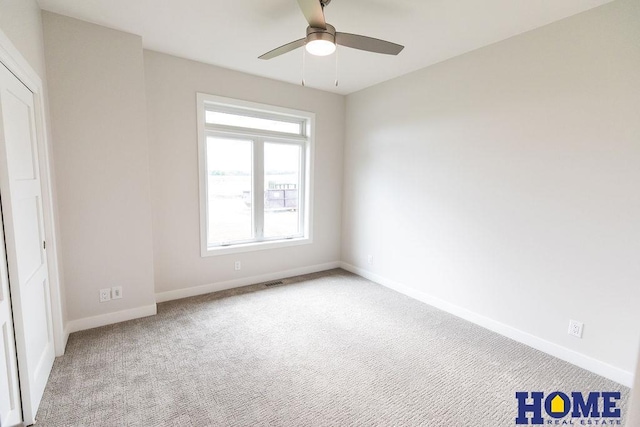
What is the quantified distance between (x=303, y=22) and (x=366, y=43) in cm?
72

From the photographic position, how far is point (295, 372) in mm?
2174

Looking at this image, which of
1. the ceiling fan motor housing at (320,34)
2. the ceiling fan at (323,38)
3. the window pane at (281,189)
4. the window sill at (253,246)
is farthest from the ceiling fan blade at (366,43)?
the window sill at (253,246)

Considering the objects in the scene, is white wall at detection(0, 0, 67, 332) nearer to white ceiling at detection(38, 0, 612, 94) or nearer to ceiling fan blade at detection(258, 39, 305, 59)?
white ceiling at detection(38, 0, 612, 94)

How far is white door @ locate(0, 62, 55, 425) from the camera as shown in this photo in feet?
5.06

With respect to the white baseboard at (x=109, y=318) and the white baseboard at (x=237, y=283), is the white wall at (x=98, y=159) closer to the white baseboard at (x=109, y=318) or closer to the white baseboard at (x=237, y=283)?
the white baseboard at (x=109, y=318)

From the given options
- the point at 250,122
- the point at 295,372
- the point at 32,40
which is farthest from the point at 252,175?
the point at 295,372

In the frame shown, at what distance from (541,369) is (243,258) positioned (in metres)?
3.22

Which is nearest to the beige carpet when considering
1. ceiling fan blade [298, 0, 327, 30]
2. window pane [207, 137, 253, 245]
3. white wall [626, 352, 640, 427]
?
window pane [207, 137, 253, 245]

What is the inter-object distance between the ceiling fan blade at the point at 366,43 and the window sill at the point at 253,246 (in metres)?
2.68

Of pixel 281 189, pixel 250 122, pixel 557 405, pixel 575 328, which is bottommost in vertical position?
pixel 557 405

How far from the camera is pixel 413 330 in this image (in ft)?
9.28

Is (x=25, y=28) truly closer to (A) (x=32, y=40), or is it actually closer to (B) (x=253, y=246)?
(A) (x=32, y=40)

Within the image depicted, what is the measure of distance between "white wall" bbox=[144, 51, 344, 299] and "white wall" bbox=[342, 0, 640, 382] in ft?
5.41

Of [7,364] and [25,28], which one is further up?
[25,28]
